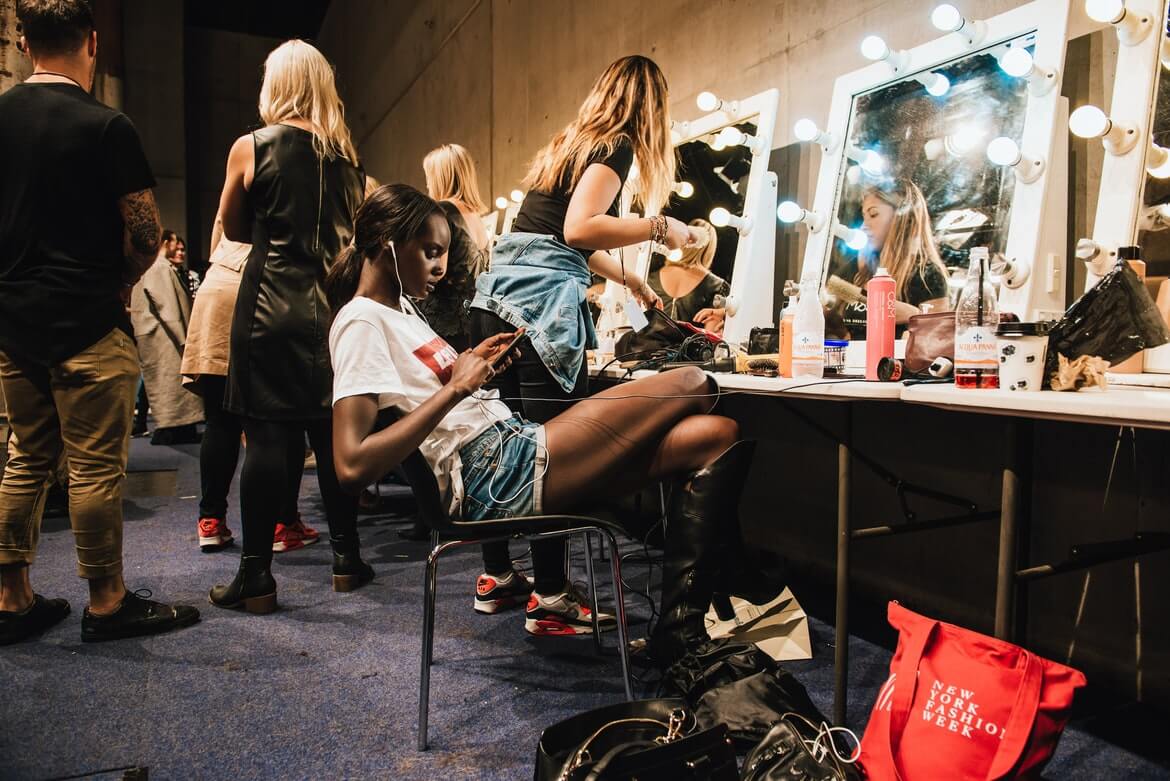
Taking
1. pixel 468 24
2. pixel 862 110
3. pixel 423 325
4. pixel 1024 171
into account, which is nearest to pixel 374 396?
pixel 423 325

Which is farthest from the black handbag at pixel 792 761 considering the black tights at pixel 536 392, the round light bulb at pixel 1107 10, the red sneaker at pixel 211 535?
the red sneaker at pixel 211 535

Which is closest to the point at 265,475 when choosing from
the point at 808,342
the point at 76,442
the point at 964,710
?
the point at 76,442

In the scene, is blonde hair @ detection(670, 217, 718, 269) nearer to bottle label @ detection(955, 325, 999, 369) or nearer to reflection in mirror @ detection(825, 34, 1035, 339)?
reflection in mirror @ detection(825, 34, 1035, 339)

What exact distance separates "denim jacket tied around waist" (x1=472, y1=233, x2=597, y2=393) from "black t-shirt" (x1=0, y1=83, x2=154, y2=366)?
911mm

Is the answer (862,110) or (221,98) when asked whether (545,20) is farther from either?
(221,98)

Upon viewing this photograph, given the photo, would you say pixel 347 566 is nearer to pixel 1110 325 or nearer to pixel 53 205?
pixel 53 205

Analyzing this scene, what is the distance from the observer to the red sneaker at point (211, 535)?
2.83 m

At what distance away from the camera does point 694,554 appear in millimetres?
1500

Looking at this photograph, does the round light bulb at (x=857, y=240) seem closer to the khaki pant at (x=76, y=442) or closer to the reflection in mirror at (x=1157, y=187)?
the reflection in mirror at (x=1157, y=187)

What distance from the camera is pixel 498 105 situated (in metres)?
5.08

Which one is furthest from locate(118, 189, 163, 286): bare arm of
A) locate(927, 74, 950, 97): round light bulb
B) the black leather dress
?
locate(927, 74, 950, 97): round light bulb

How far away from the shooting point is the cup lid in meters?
1.20

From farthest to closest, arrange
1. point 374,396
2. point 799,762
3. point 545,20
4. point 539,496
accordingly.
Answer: point 545,20, point 539,496, point 374,396, point 799,762

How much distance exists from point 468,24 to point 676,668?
5.39 meters
